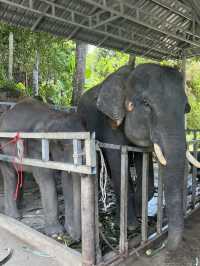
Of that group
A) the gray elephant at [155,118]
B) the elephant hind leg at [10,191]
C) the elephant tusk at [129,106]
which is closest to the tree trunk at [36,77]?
the elephant hind leg at [10,191]

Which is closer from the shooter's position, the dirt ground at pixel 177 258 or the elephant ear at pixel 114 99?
the dirt ground at pixel 177 258

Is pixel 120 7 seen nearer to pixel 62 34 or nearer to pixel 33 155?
pixel 62 34

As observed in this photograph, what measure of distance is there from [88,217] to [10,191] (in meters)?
1.99

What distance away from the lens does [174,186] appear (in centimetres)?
304

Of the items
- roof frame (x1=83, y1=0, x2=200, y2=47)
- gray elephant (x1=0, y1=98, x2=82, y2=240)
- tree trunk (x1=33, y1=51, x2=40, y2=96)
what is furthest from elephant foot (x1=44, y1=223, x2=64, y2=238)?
tree trunk (x1=33, y1=51, x2=40, y2=96)

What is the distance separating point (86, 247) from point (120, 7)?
356cm

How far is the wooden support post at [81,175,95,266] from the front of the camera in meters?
2.63

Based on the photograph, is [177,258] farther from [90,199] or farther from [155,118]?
[155,118]

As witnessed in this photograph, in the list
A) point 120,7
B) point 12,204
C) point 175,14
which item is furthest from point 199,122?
point 12,204

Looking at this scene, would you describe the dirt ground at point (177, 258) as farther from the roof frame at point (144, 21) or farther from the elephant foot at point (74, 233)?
the roof frame at point (144, 21)

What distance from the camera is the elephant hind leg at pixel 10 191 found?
423 cm

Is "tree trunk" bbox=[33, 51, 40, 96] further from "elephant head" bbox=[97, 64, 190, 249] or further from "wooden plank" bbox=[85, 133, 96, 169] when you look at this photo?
"wooden plank" bbox=[85, 133, 96, 169]

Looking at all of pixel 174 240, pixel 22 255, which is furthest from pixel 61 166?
pixel 174 240

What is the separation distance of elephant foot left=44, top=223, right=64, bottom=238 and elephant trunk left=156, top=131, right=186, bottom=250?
4.18ft
